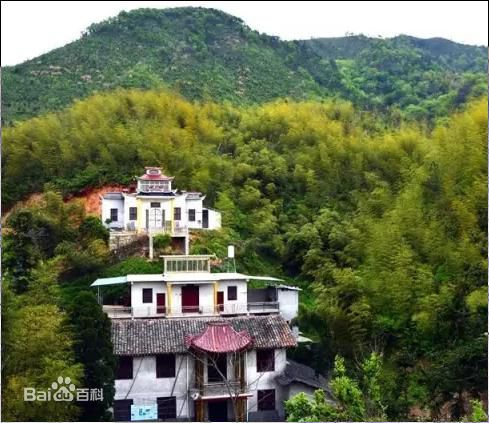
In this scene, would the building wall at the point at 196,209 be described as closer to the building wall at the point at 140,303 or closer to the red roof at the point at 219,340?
the building wall at the point at 140,303

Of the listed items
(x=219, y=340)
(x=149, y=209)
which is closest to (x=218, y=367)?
(x=219, y=340)

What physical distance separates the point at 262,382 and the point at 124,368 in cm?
186

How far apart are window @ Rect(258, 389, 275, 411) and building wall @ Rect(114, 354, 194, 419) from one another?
3.08ft

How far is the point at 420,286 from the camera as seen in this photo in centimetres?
935

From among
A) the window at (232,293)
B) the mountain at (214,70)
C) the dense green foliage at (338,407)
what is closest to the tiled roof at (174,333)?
the window at (232,293)

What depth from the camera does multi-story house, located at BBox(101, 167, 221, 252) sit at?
13.4 m

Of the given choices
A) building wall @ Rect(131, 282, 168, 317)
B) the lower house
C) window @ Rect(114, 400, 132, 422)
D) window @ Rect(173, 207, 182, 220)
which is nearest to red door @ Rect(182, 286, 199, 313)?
building wall @ Rect(131, 282, 168, 317)

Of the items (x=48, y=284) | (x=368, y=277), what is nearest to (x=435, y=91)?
(x=368, y=277)

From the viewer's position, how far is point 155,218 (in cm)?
1355

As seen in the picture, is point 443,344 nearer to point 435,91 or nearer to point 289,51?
point 435,91

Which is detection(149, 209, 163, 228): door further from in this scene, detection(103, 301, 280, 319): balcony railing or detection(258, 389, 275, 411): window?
detection(258, 389, 275, 411): window

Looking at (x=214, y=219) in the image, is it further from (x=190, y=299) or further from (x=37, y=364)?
(x=37, y=364)

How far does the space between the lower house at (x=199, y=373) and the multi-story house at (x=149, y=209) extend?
4.24 m

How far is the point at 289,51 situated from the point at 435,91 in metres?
7.01
